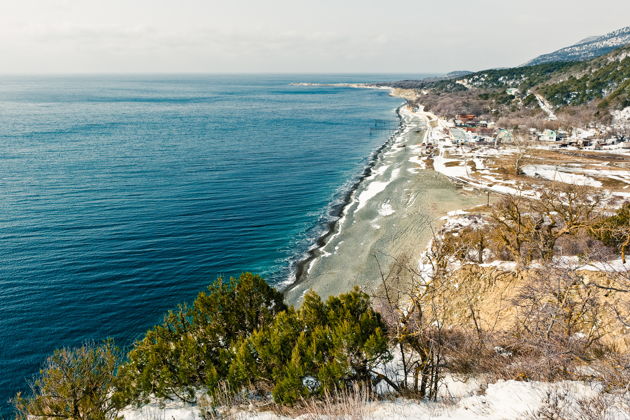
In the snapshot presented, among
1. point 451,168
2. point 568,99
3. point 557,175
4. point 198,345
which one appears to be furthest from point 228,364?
point 568,99

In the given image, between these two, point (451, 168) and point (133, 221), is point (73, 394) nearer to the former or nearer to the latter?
point (133, 221)

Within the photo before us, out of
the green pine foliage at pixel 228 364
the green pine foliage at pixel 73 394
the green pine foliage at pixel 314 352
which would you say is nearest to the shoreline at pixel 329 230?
the green pine foliage at pixel 228 364

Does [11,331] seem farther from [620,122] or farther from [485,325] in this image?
[620,122]

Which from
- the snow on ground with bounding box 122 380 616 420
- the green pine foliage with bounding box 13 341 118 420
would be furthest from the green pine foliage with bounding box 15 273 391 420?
the snow on ground with bounding box 122 380 616 420

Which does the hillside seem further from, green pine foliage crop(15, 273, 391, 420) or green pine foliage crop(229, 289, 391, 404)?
green pine foliage crop(15, 273, 391, 420)

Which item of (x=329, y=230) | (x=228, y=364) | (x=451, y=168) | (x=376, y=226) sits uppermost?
(x=451, y=168)

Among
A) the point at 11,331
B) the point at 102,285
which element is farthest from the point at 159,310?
the point at 11,331

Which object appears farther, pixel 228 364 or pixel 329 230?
pixel 329 230

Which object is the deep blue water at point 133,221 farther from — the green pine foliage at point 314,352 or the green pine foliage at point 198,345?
the green pine foliage at point 314,352
